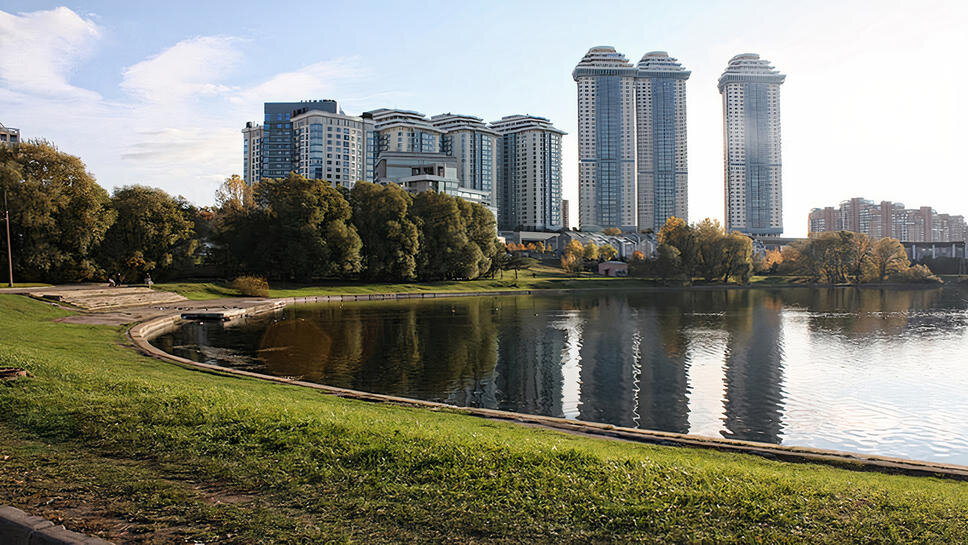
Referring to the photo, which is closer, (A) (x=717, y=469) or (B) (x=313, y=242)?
(A) (x=717, y=469)

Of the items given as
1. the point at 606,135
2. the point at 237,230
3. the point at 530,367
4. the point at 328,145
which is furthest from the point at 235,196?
the point at 606,135

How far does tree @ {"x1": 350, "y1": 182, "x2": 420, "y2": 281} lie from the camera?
254 ft

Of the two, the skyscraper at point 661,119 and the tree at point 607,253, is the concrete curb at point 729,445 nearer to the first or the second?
the tree at point 607,253

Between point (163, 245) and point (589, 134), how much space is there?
513ft

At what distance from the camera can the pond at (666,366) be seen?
16.6 meters

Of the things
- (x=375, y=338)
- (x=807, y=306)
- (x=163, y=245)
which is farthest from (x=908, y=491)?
(x=163, y=245)

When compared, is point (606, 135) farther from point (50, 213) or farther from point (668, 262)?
point (50, 213)

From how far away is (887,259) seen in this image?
103375 mm

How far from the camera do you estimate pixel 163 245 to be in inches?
2387

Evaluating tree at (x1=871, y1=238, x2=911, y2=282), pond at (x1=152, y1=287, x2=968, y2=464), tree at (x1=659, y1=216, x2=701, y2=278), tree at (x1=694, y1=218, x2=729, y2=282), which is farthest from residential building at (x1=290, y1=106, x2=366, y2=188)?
tree at (x1=871, y1=238, x2=911, y2=282)

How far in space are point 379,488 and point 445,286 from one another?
246 feet

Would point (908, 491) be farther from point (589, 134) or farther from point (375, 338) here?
point (589, 134)

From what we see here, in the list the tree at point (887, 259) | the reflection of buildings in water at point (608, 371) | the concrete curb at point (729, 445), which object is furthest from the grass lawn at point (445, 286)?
the concrete curb at point (729, 445)

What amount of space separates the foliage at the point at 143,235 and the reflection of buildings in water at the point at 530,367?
3863 cm
